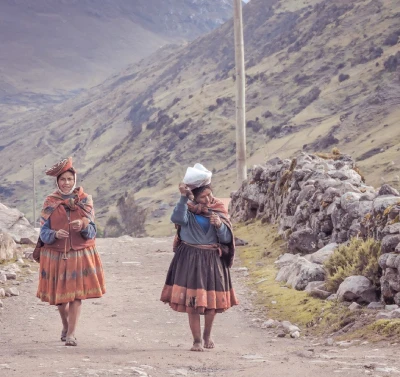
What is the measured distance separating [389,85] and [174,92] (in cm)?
8626

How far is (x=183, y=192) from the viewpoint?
7578mm

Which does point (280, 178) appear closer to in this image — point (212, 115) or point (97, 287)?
point (97, 287)

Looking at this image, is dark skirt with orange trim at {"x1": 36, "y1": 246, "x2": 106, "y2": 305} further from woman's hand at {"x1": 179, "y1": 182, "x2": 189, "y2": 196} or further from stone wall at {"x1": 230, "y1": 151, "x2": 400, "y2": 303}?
stone wall at {"x1": 230, "y1": 151, "x2": 400, "y2": 303}

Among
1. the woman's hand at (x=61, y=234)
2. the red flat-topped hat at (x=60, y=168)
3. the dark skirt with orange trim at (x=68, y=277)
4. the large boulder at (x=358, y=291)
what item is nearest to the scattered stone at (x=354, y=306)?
the large boulder at (x=358, y=291)

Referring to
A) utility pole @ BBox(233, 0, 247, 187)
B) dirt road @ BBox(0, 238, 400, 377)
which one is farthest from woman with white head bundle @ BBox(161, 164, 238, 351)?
utility pole @ BBox(233, 0, 247, 187)

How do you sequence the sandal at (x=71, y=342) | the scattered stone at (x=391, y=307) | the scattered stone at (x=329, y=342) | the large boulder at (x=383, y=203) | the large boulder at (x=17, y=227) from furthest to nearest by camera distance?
the large boulder at (x=17, y=227) → the large boulder at (x=383, y=203) → the scattered stone at (x=391, y=307) → the scattered stone at (x=329, y=342) → the sandal at (x=71, y=342)

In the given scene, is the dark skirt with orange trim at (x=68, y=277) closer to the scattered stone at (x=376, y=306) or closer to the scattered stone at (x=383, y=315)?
the scattered stone at (x=383, y=315)

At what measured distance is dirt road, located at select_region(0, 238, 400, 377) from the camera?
658 cm

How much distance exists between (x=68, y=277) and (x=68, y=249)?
279mm

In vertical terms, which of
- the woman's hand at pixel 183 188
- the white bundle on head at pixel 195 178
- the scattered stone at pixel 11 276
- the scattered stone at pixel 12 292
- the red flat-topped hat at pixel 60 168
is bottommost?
the scattered stone at pixel 12 292

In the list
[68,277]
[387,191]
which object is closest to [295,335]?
[68,277]

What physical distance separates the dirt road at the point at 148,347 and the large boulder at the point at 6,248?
1.96 meters

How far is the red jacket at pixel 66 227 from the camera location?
8.02m

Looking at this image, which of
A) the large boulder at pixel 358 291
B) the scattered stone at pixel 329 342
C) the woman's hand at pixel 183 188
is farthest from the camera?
the large boulder at pixel 358 291
